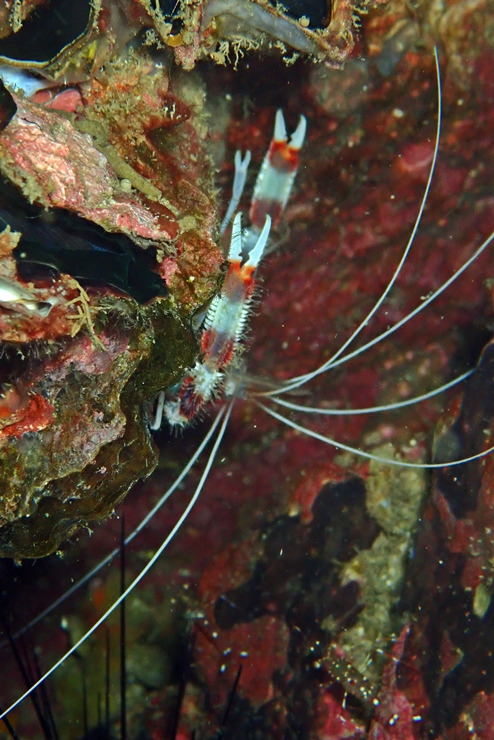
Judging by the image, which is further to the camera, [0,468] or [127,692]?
[127,692]

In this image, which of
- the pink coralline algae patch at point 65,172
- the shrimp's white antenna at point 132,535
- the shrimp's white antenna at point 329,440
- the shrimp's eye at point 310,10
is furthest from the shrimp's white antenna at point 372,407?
the shrimp's eye at point 310,10

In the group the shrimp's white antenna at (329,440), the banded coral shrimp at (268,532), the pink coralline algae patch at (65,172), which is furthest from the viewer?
the banded coral shrimp at (268,532)

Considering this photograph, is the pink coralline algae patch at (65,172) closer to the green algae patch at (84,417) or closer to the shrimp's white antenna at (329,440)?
the green algae patch at (84,417)

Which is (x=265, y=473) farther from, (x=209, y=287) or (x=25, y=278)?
(x=25, y=278)

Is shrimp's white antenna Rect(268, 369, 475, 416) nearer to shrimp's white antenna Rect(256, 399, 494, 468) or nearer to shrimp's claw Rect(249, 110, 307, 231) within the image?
shrimp's white antenna Rect(256, 399, 494, 468)

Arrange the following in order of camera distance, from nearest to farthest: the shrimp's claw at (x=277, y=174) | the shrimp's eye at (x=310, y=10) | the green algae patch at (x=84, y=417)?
the green algae patch at (x=84, y=417)
the shrimp's eye at (x=310, y=10)
the shrimp's claw at (x=277, y=174)

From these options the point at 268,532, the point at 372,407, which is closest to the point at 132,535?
the point at 268,532

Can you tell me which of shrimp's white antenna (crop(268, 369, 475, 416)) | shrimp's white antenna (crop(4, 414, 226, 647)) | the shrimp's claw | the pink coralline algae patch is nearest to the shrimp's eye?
the shrimp's claw

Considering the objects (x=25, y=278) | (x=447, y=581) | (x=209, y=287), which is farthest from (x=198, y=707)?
(x=25, y=278)

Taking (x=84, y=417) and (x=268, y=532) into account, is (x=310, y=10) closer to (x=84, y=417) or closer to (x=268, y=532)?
(x=84, y=417)
